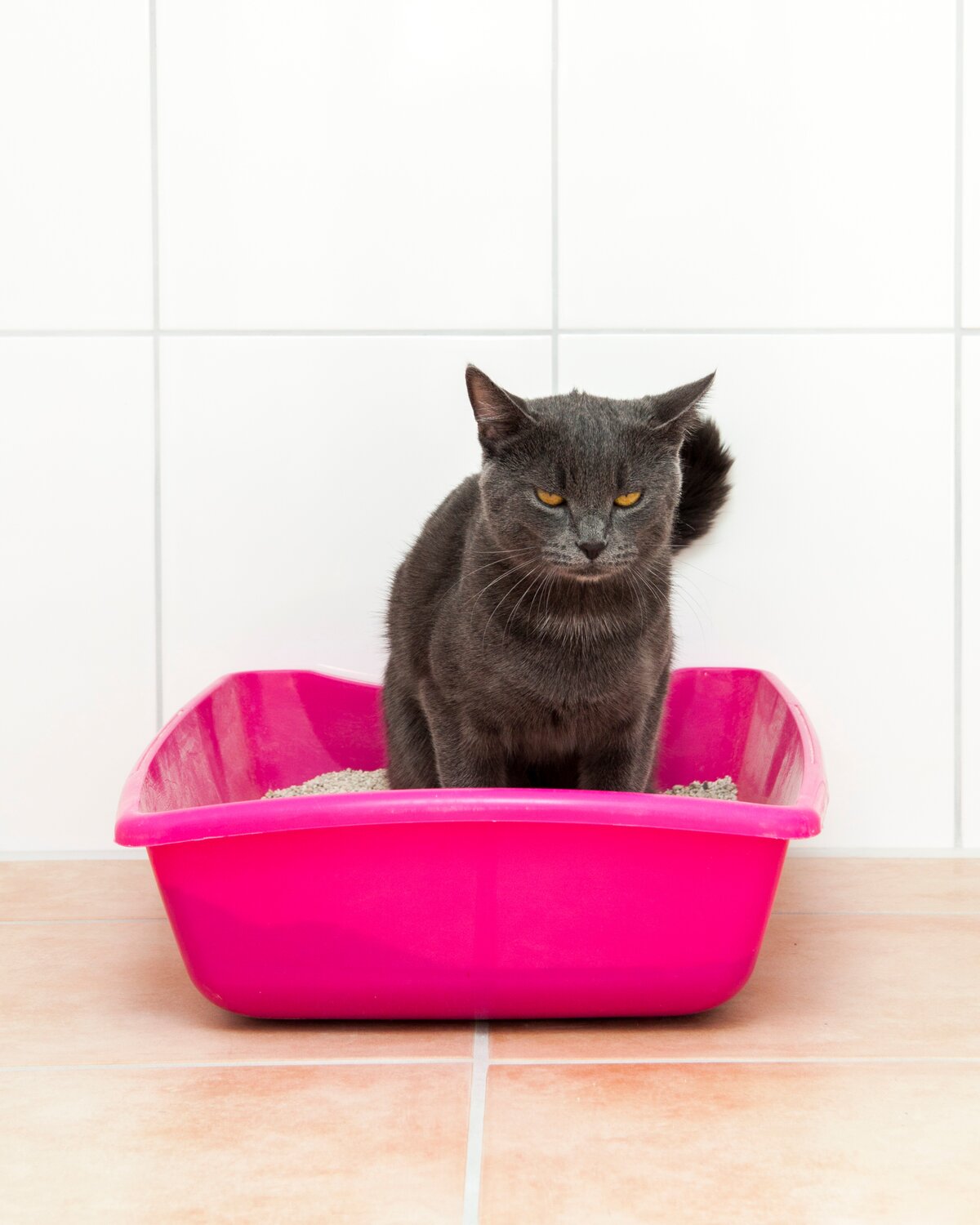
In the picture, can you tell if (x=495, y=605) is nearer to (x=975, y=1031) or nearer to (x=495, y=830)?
(x=495, y=830)

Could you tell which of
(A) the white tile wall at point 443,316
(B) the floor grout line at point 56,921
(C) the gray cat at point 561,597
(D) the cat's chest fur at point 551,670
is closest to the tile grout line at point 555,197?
(A) the white tile wall at point 443,316

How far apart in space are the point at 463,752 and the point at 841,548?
71cm

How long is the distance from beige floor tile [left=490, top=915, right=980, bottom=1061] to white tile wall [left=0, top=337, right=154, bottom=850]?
0.84 metres

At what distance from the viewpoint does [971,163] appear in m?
1.57

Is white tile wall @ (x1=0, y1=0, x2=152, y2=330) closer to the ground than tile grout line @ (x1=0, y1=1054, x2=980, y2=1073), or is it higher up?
higher up

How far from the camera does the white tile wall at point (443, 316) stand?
1557 mm

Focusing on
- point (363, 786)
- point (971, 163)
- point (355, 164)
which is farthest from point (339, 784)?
point (971, 163)

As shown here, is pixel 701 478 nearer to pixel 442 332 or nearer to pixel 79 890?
pixel 442 332

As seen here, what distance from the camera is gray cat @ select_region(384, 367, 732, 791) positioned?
44.1 inches

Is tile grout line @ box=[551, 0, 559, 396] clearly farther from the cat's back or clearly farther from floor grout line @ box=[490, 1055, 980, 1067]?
floor grout line @ box=[490, 1055, 980, 1067]

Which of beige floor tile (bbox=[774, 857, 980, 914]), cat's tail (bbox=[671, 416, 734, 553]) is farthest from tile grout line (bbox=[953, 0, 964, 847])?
cat's tail (bbox=[671, 416, 734, 553])

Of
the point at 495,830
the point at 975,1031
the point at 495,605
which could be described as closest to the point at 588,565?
the point at 495,605

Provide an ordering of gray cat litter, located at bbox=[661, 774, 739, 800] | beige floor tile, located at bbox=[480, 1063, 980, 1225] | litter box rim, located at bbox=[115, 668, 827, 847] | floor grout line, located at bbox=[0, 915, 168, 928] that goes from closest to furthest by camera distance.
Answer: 1. beige floor tile, located at bbox=[480, 1063, 980, 1225]
2. litter box rim, located at bbox=[115, 668, 827, 847]
3. floor grout line, located at bbox=[0, 915, 168, 928]
4. gray cat litter, located at bbox=[661, 774, 739, 800]

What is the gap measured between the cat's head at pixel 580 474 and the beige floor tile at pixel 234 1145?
484mm
